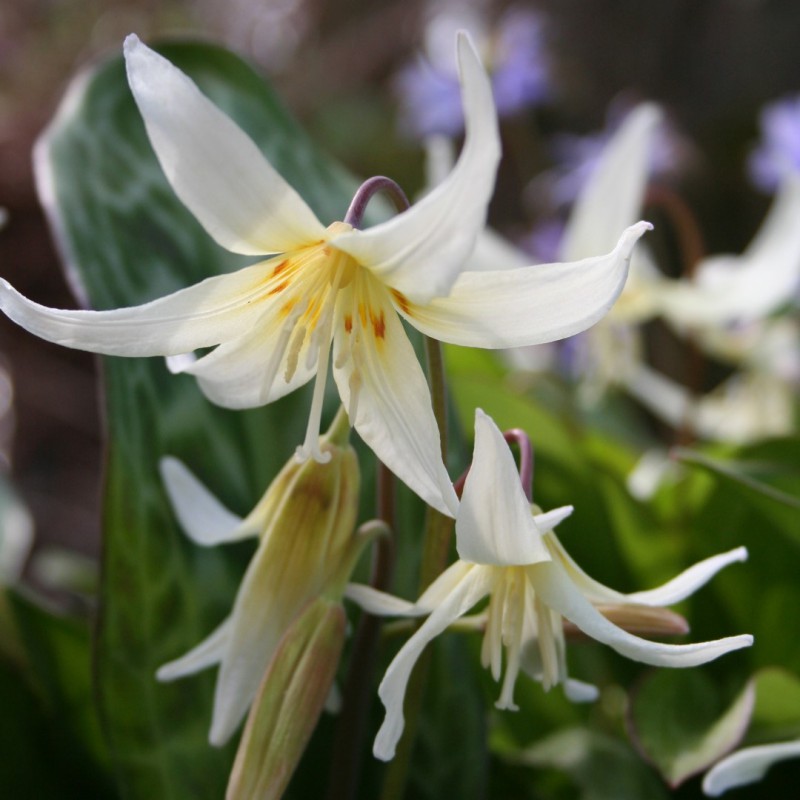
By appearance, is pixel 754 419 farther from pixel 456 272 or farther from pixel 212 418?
pixel 456 272

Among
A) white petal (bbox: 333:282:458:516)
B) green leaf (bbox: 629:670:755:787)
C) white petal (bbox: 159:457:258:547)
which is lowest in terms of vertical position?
green leaf (bbox: 629:670:755:787)

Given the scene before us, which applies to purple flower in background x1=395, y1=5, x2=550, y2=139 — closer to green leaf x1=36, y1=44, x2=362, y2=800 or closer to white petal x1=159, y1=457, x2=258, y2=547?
green leaf x1=36, y1=44, x2=362, y2=800

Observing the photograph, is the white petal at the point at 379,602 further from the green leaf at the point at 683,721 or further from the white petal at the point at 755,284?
the white petal at the point at 755,284

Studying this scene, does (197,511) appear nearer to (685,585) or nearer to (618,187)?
(685,585)

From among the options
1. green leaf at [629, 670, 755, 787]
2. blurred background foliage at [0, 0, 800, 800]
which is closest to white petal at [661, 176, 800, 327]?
blurred background foliage at [0, 0, 800, 800]

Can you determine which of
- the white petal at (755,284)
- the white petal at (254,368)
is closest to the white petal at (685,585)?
the white petal at (254,368)

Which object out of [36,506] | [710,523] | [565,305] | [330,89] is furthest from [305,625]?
[330,89]

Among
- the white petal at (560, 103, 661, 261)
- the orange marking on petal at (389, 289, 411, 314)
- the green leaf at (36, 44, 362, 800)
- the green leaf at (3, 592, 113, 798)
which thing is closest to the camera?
the orange marking on petal at (389, 289, 411, 314)
